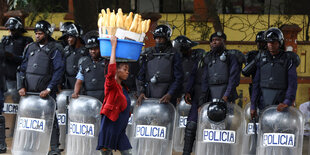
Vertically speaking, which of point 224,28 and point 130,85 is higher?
point 224,28

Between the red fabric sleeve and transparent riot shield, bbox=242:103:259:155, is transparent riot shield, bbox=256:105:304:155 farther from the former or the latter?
the red fabric sleeve

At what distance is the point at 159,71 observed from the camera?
9.69m

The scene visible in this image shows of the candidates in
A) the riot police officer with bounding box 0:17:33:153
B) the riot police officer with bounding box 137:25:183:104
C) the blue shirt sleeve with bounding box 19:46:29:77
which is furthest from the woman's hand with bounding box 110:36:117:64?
the riot police officer with bounding box 0:17:33:153

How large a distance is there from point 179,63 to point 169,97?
0.63 m

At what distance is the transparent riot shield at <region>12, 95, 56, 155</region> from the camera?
9.14 meters

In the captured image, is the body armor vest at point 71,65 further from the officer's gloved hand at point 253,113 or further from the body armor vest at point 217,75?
the officer's gloved hand at point 253,113

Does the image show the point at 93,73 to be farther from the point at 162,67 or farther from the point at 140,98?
the point at 162,67

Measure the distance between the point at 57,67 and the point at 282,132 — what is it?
335 centimetres

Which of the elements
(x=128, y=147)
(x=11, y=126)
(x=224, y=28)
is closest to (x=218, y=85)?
(x=128, y=147)

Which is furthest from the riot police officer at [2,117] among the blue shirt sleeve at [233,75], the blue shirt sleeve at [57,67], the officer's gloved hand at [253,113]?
the officer's gloved hand at [253,113]

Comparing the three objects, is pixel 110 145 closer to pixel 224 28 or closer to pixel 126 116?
pixel 126 116

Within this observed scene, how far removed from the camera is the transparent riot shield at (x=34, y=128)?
9.14m

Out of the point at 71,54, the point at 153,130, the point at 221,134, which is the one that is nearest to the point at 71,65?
the point at 71,54

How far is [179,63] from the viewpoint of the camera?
9.63 meters
